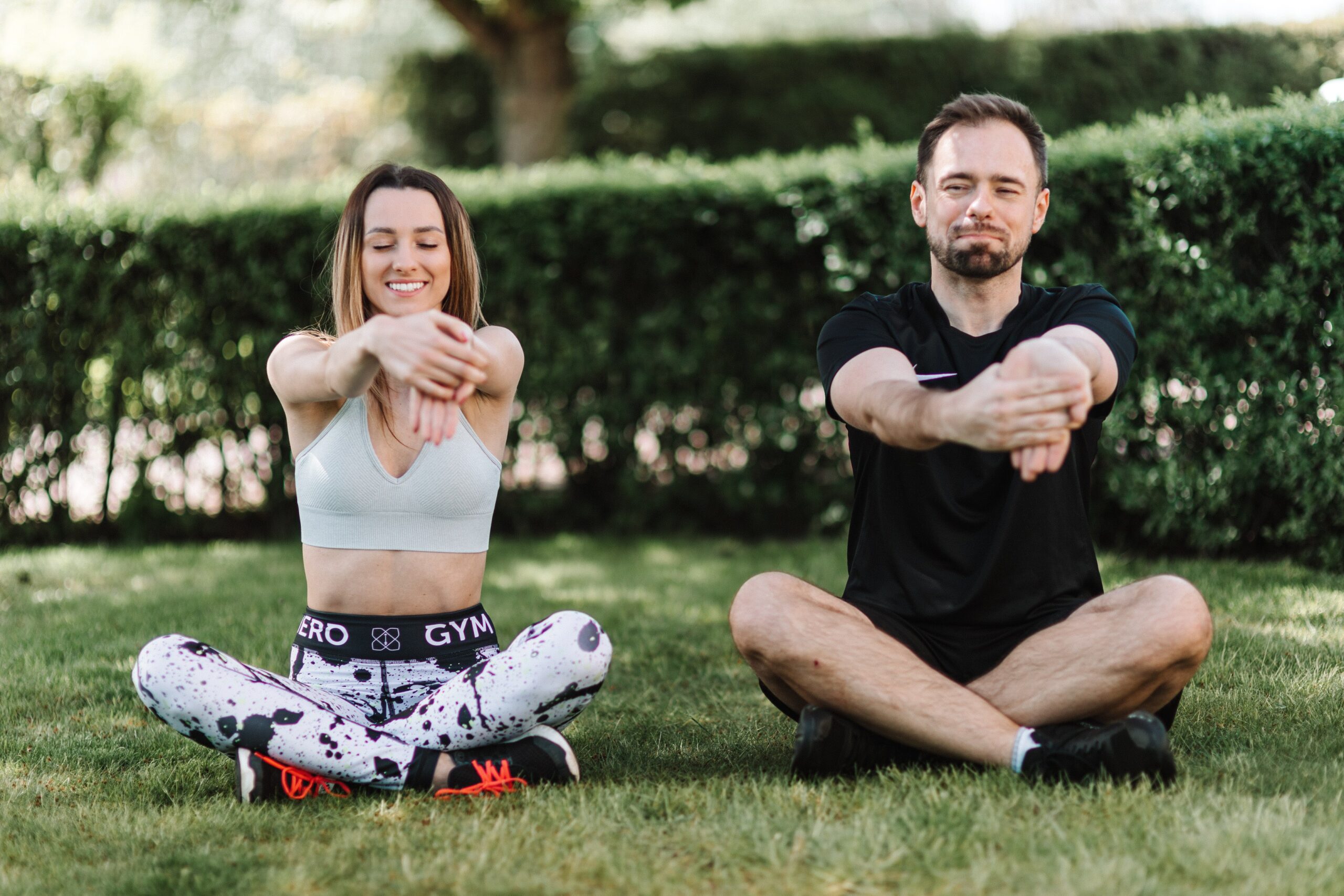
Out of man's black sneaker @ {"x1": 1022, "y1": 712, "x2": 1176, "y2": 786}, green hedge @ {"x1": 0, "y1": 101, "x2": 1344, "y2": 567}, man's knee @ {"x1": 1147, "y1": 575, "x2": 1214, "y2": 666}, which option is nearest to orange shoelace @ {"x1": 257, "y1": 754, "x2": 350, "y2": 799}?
man's black sneaker @ {"x1": 1022, "y1": 712, "x2": 1176, "y2": 786}

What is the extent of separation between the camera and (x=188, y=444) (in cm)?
704

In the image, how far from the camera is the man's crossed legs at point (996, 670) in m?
2.79

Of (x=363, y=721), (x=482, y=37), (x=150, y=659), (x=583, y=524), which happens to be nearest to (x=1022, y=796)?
(x=363, y=721)

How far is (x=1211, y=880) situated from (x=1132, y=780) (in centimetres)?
49

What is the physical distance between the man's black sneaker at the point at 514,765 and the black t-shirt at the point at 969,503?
2.96ft

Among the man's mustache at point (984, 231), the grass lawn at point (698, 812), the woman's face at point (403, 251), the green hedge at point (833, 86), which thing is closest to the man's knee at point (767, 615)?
the grass lawn at point (698, 812)

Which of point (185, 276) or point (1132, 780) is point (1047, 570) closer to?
point (1132, 780)

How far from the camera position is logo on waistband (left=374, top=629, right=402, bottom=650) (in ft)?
10.3

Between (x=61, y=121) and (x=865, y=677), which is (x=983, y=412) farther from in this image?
(x=61, y=121)

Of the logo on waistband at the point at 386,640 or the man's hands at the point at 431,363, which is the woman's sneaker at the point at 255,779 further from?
the man's hands at the point at 431,363

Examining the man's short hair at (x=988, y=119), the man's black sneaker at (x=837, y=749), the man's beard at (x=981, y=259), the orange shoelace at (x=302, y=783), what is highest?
the man's short hair at (x=988, y=119)

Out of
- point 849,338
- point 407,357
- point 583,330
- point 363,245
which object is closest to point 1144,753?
point 849,338

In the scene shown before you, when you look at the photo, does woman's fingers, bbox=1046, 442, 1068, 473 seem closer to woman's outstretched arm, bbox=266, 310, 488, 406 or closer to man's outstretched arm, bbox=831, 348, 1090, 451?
man's outstretched arm, bbox=831, 348, 1090, 451

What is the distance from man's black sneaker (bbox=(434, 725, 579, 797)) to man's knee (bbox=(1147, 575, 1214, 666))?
1.51 m
